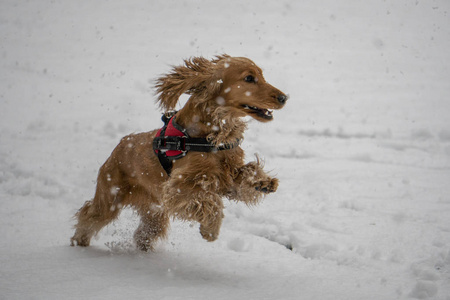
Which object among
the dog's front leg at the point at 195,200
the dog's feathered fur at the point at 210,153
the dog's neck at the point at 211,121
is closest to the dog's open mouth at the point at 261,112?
the dog's feathered fur at the point at 210,153

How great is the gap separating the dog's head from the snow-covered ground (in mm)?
1023

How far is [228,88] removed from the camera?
3137 millimetres

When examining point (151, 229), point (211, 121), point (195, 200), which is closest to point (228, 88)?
point (211, 121)

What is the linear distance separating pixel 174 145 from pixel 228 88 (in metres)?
0.61

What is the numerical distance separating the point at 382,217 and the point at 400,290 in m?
1.51

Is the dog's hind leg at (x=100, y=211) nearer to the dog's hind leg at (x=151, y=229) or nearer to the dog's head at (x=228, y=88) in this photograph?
the dog's hind leg at (x=151, y=229)

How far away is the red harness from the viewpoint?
3105 millimetres

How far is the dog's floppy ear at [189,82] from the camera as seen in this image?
3.19 meters

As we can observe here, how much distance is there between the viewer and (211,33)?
14305mm

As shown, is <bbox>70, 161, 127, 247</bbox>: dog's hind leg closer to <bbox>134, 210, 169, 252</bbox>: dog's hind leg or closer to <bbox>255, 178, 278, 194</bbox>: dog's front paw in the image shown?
<bbox>134, 210, 169, 252</bbox>: dog's hind leg

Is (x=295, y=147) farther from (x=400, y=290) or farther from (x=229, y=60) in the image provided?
(x=400, y=290)

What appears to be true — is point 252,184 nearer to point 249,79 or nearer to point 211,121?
point 211,121

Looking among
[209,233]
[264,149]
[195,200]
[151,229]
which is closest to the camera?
[195,200]

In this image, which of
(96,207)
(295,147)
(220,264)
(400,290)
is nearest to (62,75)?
(295,147)
